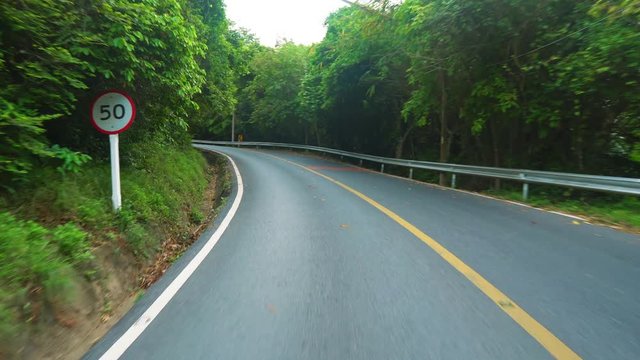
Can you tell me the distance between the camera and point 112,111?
23.3 feet

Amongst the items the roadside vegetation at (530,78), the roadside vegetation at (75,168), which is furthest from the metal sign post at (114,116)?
the roadside vegetation at (530,78)

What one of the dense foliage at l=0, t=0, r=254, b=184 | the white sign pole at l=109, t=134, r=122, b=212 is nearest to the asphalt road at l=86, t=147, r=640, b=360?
the white sign pole at l=109, t=134, r=122, b=212

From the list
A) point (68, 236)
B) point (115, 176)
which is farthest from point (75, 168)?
point (68, 236)

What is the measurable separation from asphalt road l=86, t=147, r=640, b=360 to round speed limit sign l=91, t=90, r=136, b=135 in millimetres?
2173

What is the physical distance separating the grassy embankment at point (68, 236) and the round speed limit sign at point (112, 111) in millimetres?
889

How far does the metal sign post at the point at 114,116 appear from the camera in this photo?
23.2 ft

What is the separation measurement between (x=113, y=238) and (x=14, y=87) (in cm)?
220

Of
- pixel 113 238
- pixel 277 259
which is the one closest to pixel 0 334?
pixel 113 238

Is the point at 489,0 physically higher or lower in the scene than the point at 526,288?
higher

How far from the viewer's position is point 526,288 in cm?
519

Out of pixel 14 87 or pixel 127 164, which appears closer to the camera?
pixel 14 87

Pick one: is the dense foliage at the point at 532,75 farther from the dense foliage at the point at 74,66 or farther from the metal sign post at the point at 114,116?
the metal sign post at the point at 114,116

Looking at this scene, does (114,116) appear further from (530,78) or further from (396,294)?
(530,78)

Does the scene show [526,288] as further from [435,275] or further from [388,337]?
[388,337]
